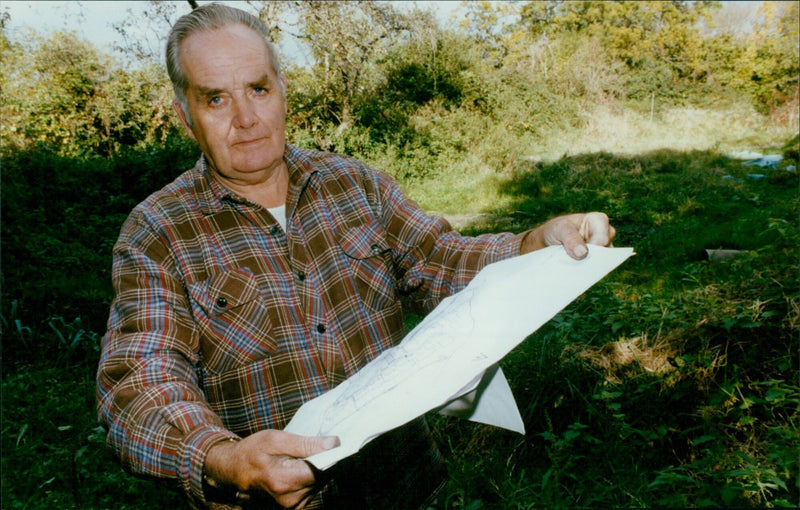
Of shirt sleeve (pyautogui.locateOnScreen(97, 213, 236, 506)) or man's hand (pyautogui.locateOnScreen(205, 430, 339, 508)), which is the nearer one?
man's hand (pyautogui.locateOnScreen(205, 430, 339, 508))

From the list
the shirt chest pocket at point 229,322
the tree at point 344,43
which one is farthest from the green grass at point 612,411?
the tree at point 344,43

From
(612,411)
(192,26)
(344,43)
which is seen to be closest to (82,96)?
(344,43)

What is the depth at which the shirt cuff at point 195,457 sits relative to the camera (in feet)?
3.32

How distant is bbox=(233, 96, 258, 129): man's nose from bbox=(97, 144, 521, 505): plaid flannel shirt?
0.66 feet

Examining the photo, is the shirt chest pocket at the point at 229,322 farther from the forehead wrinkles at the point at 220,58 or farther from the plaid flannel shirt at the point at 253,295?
the forehead wrinkles at the point at 220,58

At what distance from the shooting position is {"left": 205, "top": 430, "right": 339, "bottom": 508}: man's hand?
0.90m

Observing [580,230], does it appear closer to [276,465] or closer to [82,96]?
[276,465]

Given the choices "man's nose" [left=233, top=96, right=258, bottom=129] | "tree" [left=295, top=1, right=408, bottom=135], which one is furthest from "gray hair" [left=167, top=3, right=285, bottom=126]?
"tree" [left=295, top=1, right=408, bottom=135]

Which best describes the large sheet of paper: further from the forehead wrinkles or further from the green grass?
the green grass

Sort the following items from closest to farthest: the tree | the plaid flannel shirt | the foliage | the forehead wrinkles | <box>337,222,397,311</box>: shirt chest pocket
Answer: the plaid flannel shirt, the forehead wrinkles, <box>337,222,397,311</box>: shirt chest pocket, the foliage, the tree

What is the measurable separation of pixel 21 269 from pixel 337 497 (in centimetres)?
548

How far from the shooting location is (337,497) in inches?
62.4

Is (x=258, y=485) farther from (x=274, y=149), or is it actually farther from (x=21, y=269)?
(x=21, y=269)

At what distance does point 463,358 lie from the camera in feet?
3.35
